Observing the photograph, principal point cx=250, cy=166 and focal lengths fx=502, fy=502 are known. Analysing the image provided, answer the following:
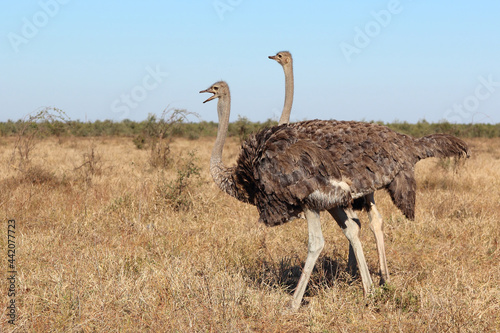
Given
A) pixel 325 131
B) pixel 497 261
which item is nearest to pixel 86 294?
pixel 325 131

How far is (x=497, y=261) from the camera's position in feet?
15.5

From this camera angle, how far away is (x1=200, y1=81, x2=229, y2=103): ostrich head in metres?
4.59

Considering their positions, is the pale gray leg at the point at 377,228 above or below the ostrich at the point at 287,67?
below

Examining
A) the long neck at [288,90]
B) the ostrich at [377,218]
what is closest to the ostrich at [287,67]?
the long neck at [288,90]

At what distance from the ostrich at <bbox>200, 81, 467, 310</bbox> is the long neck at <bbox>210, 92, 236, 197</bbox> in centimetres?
1

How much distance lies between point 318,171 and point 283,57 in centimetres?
270

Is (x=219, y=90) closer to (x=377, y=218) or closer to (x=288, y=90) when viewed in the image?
(x=288, y=90)

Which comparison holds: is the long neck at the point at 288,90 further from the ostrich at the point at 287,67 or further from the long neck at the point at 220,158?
the long neck at the point at 220,158

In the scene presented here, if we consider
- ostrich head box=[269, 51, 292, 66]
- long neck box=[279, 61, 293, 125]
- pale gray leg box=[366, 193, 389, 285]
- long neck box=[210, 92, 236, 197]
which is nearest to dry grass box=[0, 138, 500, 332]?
pale gray leg box=[366, 193, 389, 285]

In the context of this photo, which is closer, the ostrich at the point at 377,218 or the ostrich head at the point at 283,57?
the ostrich at the point at 377,218

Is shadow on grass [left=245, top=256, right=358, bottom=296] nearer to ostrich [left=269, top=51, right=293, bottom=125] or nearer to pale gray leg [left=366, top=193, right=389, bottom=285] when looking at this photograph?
pale gray leg [left=366, top=193, right=389, bottom=285]

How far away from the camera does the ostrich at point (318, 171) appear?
3.48 m

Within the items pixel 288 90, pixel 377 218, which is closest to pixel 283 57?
pixel 288 90

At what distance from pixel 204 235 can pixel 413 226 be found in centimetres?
236
